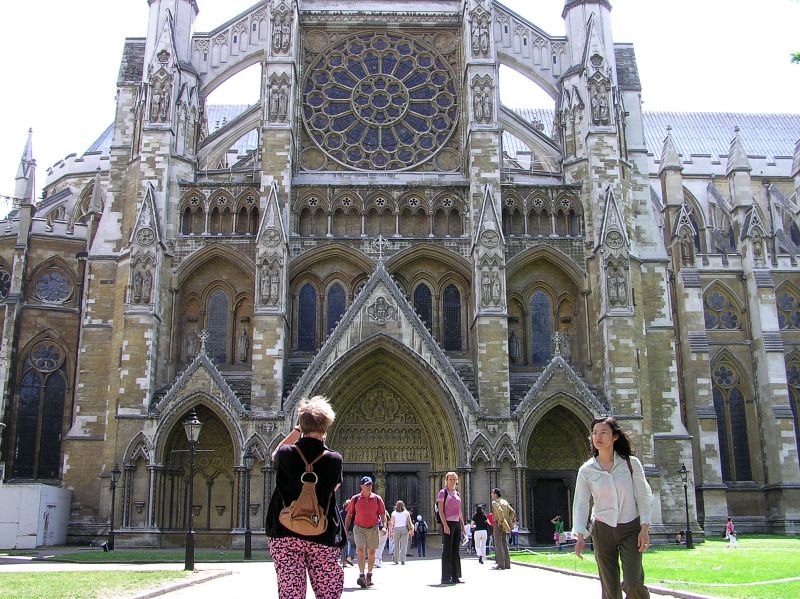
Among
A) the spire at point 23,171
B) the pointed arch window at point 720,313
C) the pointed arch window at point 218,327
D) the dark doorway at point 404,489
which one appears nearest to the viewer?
the dark doorway at point 404,489

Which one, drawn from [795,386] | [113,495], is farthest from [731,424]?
[113,495]

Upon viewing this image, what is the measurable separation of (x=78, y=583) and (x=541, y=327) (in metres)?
21.5

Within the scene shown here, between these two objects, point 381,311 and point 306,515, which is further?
point 381,311

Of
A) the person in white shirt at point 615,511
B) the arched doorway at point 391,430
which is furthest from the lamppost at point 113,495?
the person in white shirt at point 615,511

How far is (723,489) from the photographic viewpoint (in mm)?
38062

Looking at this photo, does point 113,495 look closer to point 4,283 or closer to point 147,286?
point 147,286

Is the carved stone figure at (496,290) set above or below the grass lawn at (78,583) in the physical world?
above

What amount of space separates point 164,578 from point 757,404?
34.5 meters

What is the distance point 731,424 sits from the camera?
141 ft

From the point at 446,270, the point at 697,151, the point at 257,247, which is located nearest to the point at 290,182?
the point at 257,247

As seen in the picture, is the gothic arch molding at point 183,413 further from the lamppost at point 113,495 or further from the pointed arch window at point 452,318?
the pointed arch window at point 452,318

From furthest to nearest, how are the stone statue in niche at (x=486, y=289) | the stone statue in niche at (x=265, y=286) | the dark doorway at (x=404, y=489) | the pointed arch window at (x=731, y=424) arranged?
the pointed arch window at (x=731, y=424), the dark doorway at (x=404, y=489), the stone statue in niche at (x=486, y=289), the stone statue in niche at (x=265, y=286)

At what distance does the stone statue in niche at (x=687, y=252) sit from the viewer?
137 ft

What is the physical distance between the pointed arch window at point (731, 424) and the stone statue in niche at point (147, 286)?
27053 millimetres
